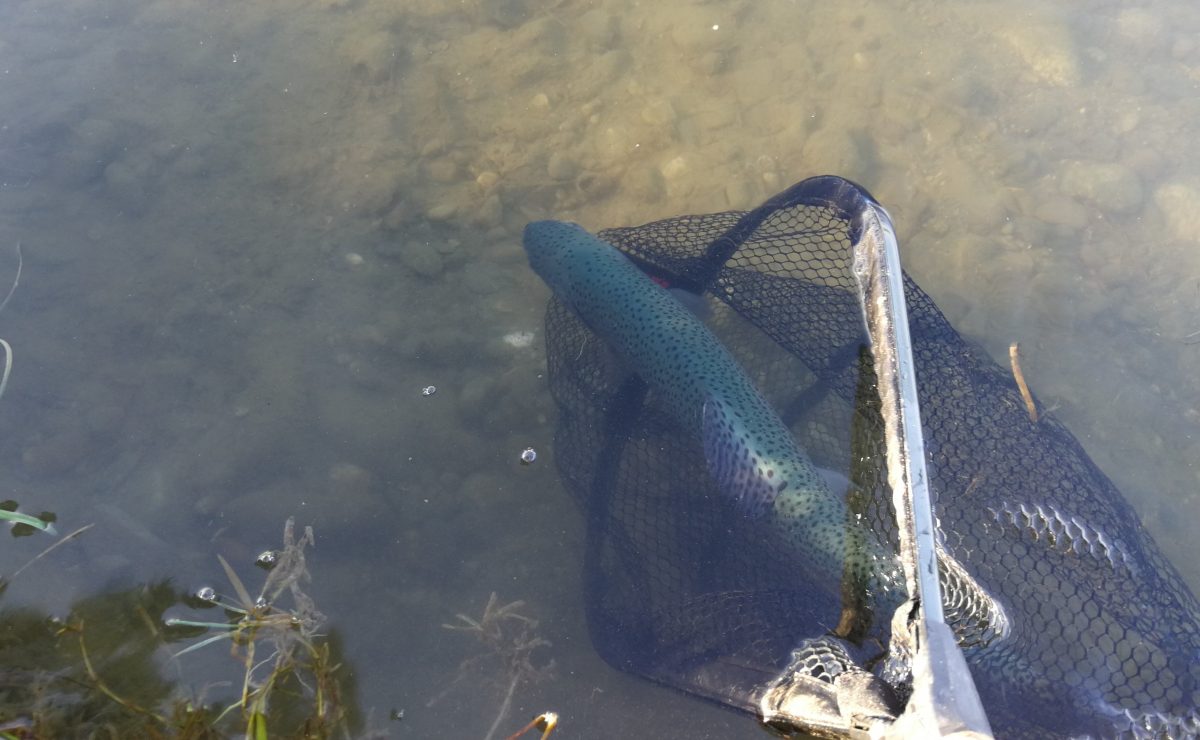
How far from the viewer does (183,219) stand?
→ 5.52 m

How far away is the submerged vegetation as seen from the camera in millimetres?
3092

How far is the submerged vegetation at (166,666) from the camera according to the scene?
3092mm

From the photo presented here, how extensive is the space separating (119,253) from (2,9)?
10.4ft

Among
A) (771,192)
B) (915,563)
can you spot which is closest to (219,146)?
(771,192)

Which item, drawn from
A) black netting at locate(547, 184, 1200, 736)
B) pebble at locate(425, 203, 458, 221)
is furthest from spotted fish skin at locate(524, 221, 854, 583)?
pebble at locate(425, 203, 458, 221)

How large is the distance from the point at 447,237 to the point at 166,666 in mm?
3276

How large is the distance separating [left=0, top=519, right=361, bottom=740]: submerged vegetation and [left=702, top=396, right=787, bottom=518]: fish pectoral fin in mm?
2094

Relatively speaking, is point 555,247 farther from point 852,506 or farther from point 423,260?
point 852,506

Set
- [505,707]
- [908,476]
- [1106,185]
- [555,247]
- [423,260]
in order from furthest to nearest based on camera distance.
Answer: [1106,185]
[423,260]
[555,247]
[505,707]
[908,476]

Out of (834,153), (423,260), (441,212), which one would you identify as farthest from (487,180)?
(834,153)

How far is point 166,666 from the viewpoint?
3457 mm

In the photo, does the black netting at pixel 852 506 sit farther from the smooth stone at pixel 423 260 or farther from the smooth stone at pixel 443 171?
the smooth stone at pixel 443 171

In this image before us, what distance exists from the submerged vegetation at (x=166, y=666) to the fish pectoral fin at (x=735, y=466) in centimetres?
209

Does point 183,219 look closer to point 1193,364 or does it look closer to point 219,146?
point 219,146
